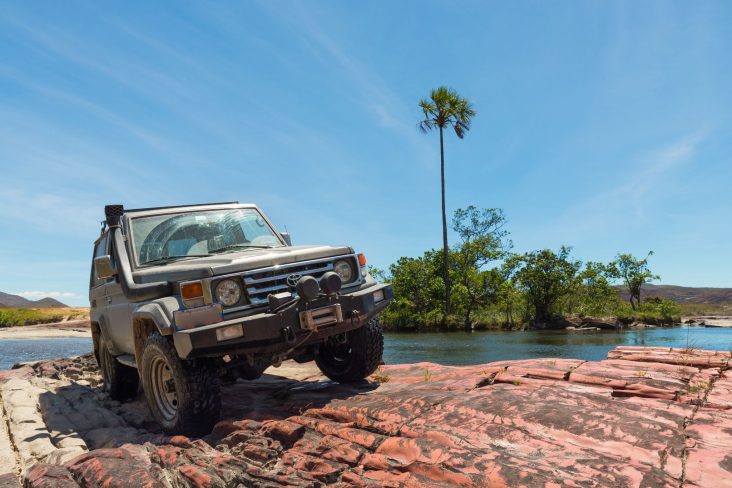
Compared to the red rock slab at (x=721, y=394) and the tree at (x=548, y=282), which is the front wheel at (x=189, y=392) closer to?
the red rock slab at (x=721, y=394)

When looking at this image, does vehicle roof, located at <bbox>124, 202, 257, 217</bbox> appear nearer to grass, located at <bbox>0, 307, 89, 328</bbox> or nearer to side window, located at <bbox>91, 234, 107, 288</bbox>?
side window, located at <bbox>91, 234, 107, 288</bbox>

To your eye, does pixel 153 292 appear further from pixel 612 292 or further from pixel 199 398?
pixel 612 292

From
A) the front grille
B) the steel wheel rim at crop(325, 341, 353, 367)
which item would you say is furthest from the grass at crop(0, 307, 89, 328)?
the front grille

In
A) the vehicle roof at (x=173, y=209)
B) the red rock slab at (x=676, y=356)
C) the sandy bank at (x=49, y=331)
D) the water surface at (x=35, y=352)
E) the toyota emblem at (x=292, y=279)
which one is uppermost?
the vehicle roof at (x=173, y=209)

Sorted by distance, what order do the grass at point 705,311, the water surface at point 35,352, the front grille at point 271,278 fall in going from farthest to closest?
1. the grass at point 705,311
2. the water surface at point 35,352
3. the front grille at point 271,278

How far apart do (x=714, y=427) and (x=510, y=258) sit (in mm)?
35934

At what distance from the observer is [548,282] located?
34.5m

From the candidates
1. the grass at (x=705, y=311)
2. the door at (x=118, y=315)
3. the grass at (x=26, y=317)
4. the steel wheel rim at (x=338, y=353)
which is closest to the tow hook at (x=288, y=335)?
the steel wheel rim at (x=338, y=353)

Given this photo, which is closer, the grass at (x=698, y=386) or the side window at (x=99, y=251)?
the grass at (x=698, y=386)

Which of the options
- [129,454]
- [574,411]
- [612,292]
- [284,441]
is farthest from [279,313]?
[612,292]

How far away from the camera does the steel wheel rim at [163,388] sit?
4.68 metres

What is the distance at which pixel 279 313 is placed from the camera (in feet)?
14.4

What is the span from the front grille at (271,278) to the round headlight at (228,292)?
0.08m

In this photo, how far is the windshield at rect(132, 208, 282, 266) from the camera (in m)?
5.51
